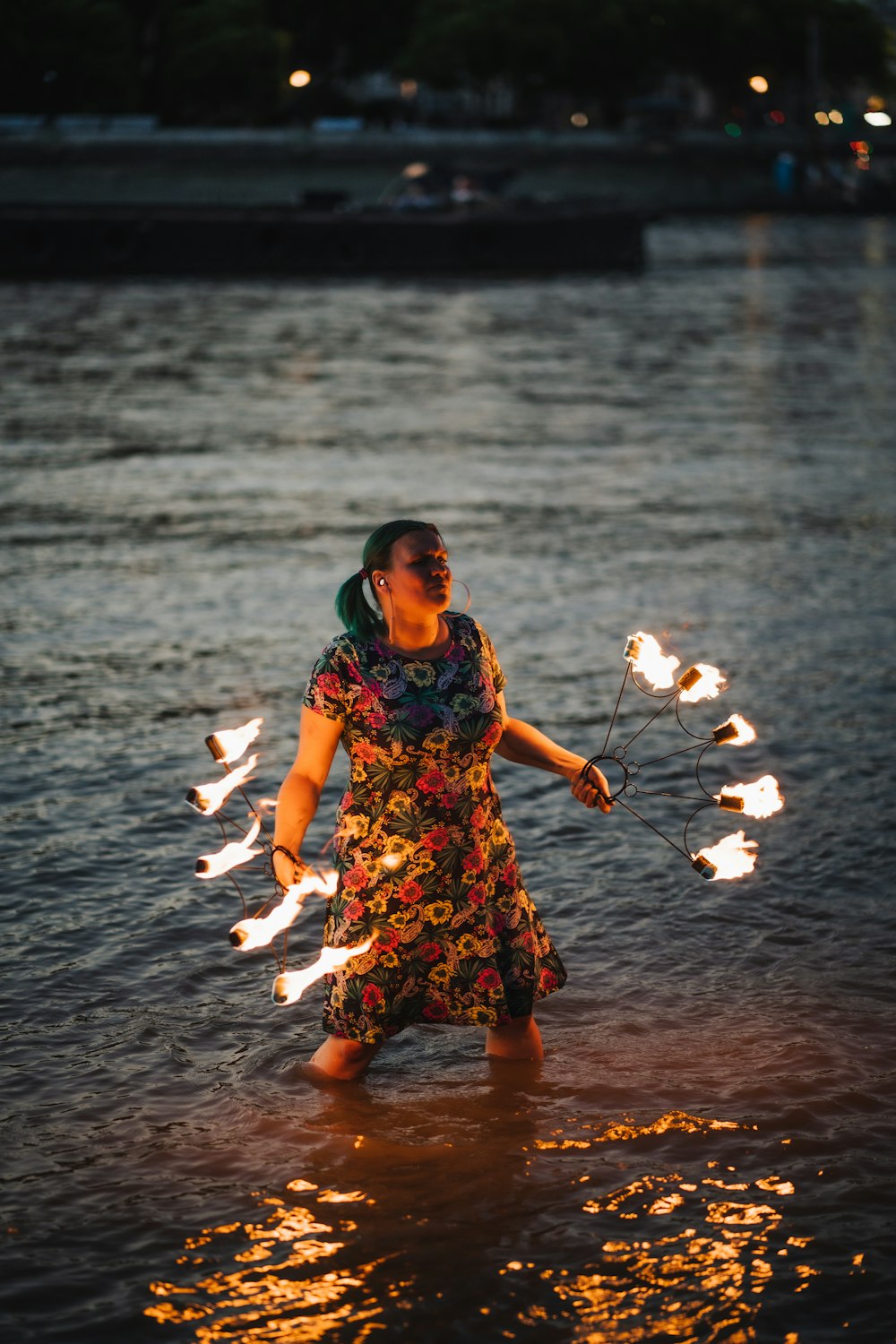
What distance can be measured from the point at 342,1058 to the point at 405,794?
884 mm

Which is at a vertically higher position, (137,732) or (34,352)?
(34,352)

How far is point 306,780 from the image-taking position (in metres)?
4.89

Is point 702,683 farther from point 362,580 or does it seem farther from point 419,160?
point 419,160

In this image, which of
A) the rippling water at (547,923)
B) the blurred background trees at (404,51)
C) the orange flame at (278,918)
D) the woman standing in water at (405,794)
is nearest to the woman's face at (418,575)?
the woman standing in water at (405,794)

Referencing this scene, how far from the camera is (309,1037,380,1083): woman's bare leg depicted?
17.1 ft

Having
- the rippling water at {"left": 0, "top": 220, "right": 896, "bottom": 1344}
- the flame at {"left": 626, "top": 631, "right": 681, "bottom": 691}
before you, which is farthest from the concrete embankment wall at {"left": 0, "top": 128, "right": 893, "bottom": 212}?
the flame at {"left": 626, "top": 631, "right": 681, "bottom": 691}

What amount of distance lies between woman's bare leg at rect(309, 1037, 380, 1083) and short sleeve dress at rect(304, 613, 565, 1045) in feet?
0.79

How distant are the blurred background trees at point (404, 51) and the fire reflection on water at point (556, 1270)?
7735 cm

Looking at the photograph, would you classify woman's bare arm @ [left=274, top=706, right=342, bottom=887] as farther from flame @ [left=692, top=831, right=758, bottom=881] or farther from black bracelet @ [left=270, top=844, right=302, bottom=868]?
flame @ [left=692, top=831, right=758, bottom=881]

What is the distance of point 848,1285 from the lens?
14.4 ft

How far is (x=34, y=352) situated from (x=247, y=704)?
21229 mm

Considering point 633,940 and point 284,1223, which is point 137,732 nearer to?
point 633,940

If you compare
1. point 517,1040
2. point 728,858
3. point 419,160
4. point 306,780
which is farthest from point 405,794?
point 419,160

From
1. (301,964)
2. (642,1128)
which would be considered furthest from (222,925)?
(642,1128)
